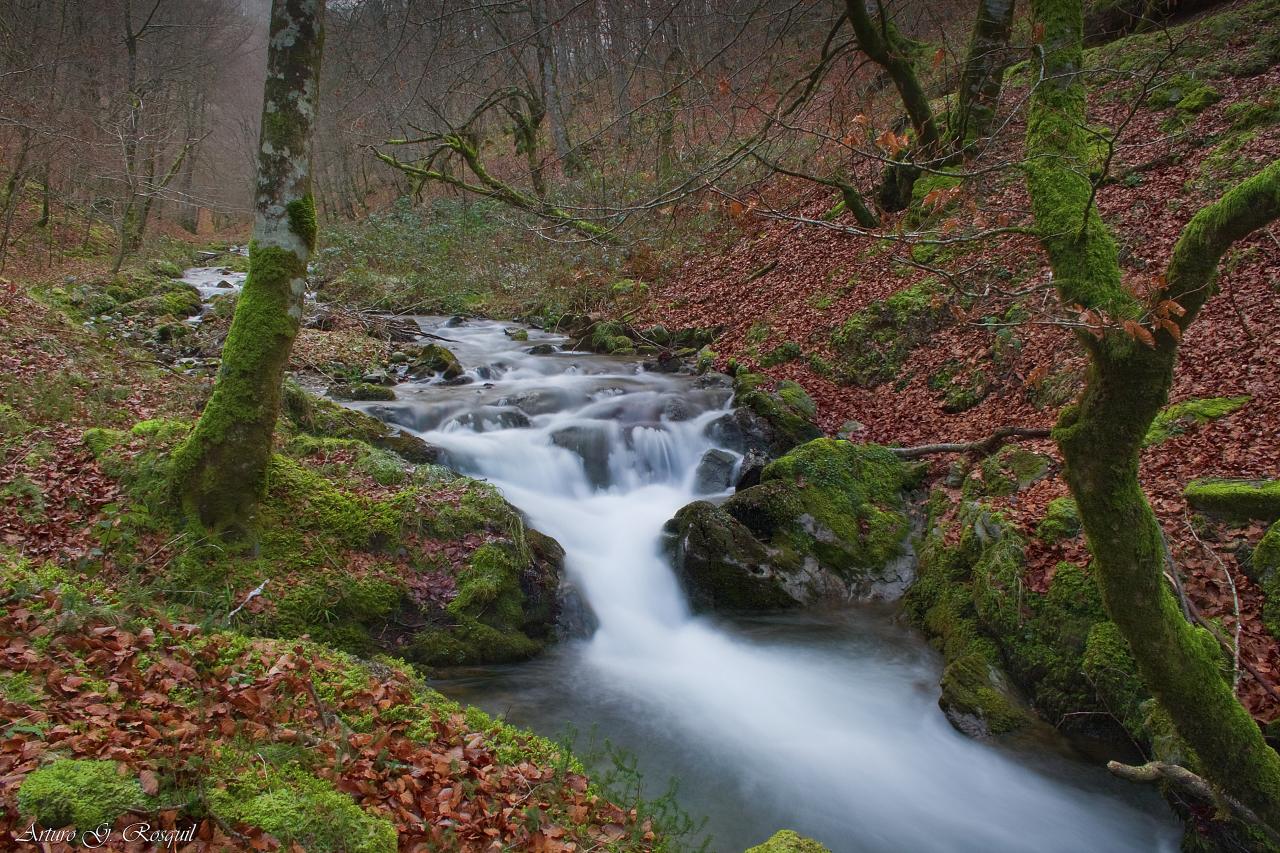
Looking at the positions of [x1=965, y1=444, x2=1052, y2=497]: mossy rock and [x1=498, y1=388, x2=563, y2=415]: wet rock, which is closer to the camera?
[x1=965, y1=444, x2=1052, y2=497]: mossy rock

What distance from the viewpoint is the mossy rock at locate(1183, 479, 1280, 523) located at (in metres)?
5.47

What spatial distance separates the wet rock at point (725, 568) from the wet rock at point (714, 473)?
66.6 inches

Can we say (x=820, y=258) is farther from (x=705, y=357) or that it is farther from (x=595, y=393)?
(x=595, y=393)

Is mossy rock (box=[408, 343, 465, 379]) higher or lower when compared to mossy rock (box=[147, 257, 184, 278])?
lower

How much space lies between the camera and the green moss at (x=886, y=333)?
10.9 metres

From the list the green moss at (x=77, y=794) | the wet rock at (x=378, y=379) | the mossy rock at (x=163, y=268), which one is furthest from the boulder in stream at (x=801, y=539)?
the mossy rock at (x=163, y=268)

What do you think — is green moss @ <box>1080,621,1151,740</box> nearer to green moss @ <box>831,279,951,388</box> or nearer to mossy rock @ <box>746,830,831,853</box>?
mossy rock @ <box>746,830,831,853</box>

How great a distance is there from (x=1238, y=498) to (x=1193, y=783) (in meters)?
2.68

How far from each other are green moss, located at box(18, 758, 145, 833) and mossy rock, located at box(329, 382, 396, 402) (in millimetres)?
8551

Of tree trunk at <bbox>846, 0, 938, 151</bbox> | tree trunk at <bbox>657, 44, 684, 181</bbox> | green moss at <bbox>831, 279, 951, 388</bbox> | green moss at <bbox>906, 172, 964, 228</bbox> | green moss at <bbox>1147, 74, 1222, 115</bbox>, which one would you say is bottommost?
green moss at <bbox>831, 279, 951, 388</bbox>

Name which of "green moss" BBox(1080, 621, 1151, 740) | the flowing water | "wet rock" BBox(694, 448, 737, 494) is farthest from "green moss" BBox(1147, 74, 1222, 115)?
"green moss" BBox(1080, 621, 1151, 740)

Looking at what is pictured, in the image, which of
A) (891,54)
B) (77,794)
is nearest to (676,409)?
(891,54)

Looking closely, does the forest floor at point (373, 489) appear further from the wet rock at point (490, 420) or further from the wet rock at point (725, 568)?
the wet rock at point (490, 420)

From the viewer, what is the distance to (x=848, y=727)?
6062 mm
